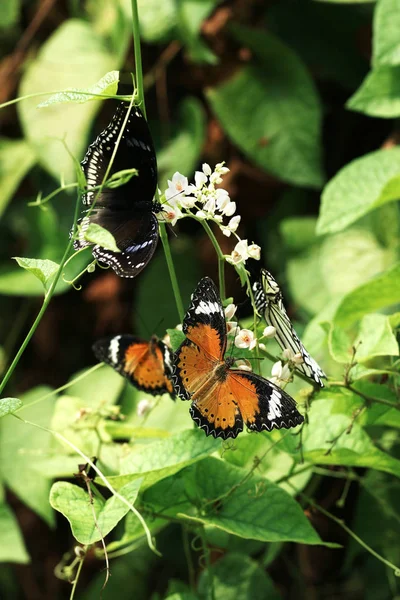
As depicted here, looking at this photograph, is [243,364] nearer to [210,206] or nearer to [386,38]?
[210,206]

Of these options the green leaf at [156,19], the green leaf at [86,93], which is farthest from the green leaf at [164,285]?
the green leaf at [86,93]

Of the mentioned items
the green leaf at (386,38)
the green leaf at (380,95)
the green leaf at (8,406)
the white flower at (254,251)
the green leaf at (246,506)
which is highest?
the green leaf at (386,38)

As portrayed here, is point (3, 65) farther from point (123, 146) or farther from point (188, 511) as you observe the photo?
point (188, 511)

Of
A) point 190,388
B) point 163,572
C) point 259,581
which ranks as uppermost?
point 190,388

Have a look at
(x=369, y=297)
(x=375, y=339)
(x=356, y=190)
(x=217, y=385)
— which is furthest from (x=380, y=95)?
(x=217, y=385)

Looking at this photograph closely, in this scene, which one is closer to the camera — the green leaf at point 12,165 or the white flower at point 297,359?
the white flower at point 297,359

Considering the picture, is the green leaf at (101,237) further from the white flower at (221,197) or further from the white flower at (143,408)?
the white flower at (143,408)

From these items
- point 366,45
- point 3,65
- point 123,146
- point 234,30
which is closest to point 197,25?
Answer: point 234,30
